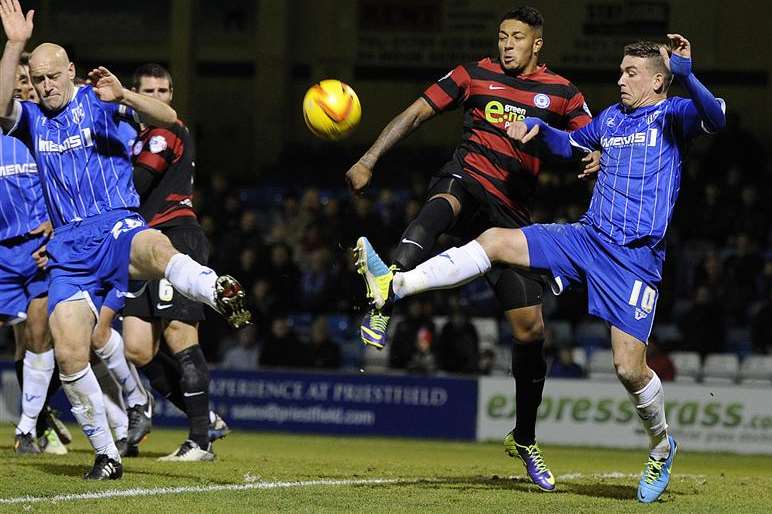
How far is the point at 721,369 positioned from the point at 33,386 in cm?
1037

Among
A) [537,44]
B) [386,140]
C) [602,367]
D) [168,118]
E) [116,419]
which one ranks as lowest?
[602,367]

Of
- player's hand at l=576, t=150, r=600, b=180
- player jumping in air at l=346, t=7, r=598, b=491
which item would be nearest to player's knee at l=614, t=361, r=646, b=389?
player jumping in air at l=346, t=7, r=598, b=491

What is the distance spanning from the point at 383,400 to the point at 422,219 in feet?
31.4

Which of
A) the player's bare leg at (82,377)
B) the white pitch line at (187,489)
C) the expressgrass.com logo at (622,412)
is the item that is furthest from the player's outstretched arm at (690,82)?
the expressgrass.com logo at (622,412)

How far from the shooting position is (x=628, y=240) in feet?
24.1

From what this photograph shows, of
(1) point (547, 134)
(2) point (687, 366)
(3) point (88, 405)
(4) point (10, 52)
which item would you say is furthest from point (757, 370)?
(4) point (10, 52)

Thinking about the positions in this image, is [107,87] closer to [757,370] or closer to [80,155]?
[80,155]

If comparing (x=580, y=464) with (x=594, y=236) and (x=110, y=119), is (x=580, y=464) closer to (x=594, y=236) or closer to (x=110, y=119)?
(x=594, y=236)

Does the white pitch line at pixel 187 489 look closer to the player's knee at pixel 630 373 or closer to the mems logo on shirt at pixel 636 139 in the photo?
the player's knee at pixel 630 373

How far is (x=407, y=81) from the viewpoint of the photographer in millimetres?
27188

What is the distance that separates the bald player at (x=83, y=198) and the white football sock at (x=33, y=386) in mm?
1923

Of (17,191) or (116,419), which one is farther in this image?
(17,191)

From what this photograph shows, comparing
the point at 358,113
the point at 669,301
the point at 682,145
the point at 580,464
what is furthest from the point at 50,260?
the point at 669,301

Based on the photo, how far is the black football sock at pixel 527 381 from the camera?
27.1 ft
